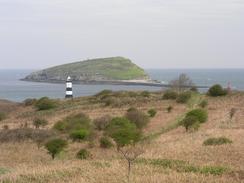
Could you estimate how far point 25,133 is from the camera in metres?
26.2

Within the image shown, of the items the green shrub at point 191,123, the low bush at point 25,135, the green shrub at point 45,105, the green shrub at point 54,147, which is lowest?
the green shrub at point 45,105

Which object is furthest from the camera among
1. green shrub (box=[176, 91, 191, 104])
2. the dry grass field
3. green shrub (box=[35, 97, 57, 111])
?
green shrub (box=[35, 97, 57, 111])

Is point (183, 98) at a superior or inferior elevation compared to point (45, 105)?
superior

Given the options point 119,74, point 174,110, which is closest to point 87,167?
point 174,110

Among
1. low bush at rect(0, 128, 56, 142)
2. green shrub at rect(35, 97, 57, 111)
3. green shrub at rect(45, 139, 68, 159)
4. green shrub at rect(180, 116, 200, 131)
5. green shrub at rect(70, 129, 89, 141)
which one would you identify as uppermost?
green shrub at rect(180, 116, 200, 131)

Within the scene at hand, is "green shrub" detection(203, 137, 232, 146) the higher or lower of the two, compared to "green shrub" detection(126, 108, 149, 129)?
higher

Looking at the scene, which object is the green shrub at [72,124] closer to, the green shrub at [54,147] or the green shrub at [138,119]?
the green shrub at [138,119]

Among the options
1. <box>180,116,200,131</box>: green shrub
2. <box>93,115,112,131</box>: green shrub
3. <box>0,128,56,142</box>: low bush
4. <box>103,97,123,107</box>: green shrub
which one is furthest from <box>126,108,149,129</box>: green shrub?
<box>103,97,123,107</box>: green shrub

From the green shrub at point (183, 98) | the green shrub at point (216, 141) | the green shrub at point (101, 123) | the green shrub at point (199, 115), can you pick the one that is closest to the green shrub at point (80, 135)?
the green shrub at point (101, 123)

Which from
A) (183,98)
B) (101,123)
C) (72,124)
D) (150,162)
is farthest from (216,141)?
(183,98)

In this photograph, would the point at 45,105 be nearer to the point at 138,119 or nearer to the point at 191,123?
the point at 138,119

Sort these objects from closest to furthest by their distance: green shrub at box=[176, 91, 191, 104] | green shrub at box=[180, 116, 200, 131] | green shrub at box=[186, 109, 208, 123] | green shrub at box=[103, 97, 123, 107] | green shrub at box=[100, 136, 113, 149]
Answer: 1. green shrub at box=[100, 136, 113, 149]
2. green shrub at box=[180, 116, 200, 131]
3. green shrub at box=[186, 109, 208, 123]
4. green shrub at box=[176, 91, 191, 104]
5. green shrub at box=[103, 97, 123, 107]

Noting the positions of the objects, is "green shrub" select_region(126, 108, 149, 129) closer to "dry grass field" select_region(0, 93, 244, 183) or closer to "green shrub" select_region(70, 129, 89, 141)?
"dry grass field" select_region(0, 93, 244, 183)

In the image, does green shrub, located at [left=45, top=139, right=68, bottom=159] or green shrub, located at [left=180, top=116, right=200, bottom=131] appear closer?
green shrub, located at [left=45, top=139, right=68, bottom=159]
